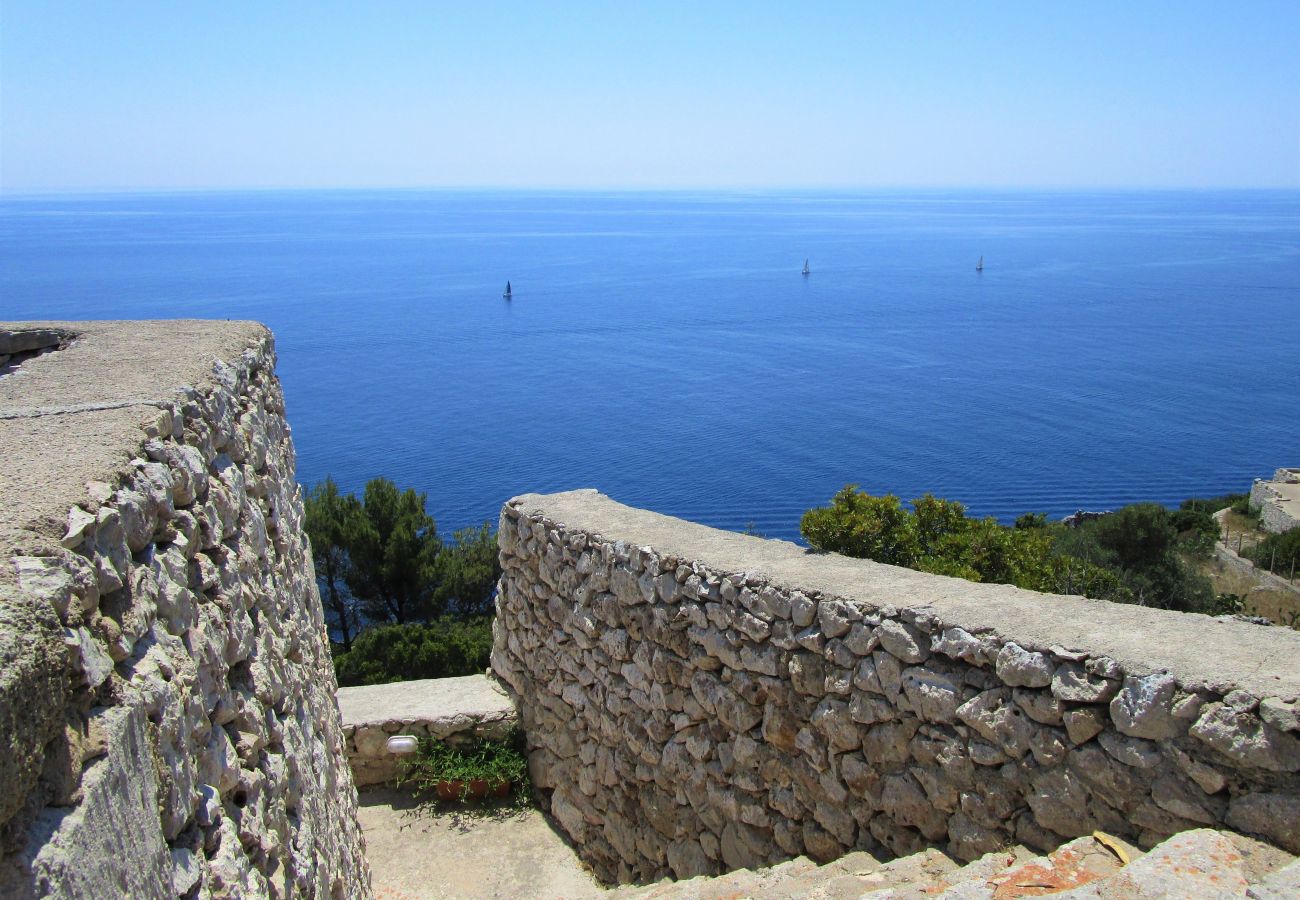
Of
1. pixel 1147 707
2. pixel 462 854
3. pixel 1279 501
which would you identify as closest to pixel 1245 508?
pixel 1279 501

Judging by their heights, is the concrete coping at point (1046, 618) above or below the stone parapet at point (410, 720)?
above

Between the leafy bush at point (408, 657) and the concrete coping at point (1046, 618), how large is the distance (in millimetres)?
5550

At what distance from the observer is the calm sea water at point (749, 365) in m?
39.2

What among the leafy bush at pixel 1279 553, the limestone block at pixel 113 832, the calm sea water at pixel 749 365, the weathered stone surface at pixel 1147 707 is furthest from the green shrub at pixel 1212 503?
the limestone block at pixel 113 832

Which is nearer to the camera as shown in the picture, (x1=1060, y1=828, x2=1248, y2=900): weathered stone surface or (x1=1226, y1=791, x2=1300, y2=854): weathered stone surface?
(x1=1060, y1=828, x2=1248, y2=900): weathered stone surface

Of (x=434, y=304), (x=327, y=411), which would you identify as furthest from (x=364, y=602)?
(x=434, y=304)

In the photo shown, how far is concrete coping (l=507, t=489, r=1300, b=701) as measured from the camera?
11.5 feet

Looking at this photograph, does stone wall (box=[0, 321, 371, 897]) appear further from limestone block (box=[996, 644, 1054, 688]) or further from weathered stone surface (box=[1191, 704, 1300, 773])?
weathered stone surface (box=[1191, 704, 1300, 773])

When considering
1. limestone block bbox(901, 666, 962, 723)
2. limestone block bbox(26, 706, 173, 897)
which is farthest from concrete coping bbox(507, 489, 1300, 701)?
limestone block bbox(26, 706, 173, 897)

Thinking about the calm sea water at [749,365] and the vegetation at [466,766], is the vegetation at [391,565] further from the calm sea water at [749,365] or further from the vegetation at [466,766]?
the calm sea water at [749,365]

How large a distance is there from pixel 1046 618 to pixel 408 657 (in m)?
8.33

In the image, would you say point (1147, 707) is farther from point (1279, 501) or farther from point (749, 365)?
point (749, 365)

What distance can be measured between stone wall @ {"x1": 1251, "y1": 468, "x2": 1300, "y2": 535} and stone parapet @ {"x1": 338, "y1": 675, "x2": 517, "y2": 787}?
91.3 ft

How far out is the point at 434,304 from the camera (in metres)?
76.2
